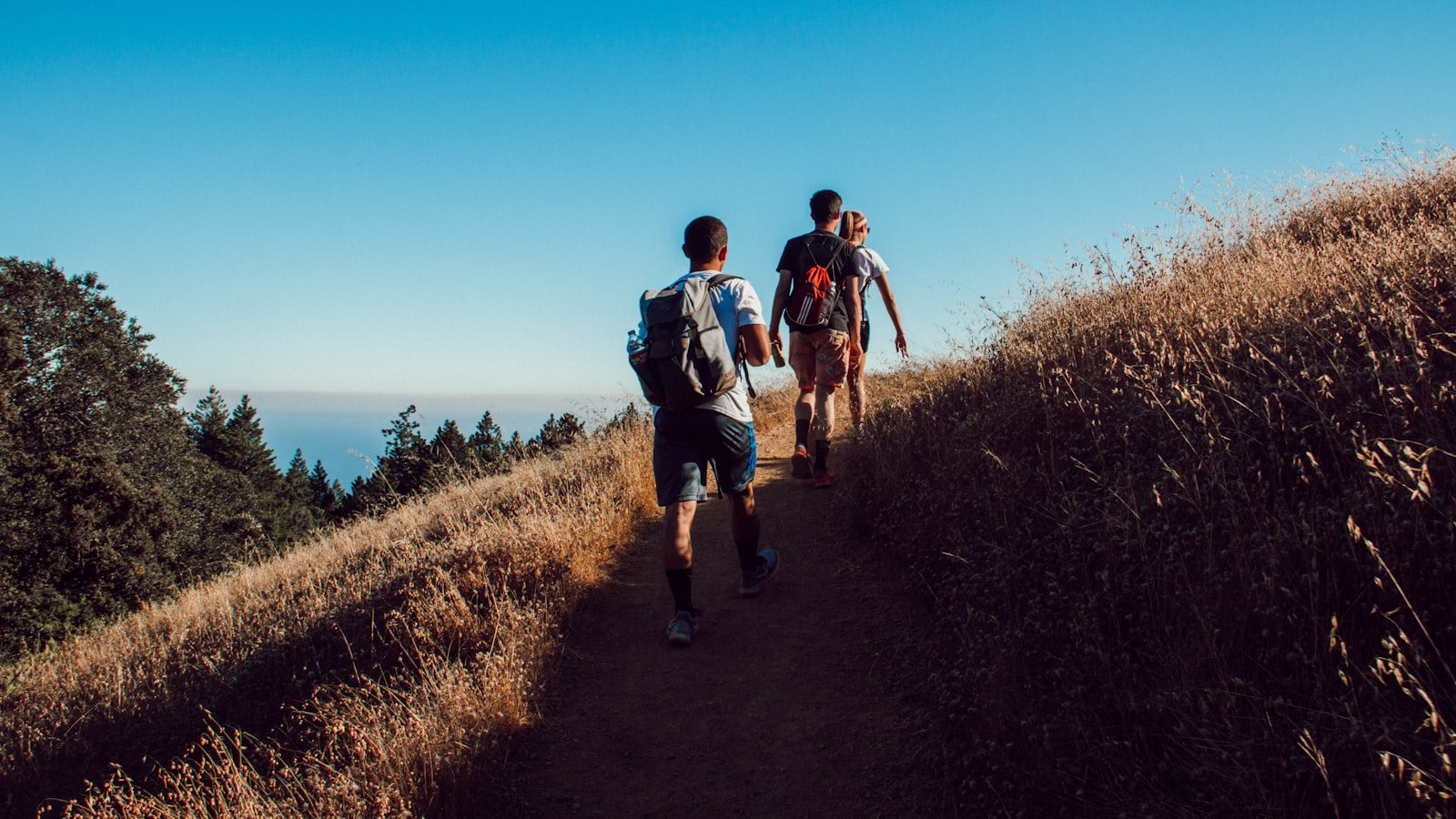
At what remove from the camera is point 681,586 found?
14.9ft

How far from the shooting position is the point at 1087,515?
350 cm

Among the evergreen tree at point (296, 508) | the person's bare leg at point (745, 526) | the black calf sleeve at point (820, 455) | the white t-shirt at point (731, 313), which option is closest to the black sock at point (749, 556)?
the person's bare leg at point (745, 526)

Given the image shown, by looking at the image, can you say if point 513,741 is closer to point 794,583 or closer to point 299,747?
point 299,747

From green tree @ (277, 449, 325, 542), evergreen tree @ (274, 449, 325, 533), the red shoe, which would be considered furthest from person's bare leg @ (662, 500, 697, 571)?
green tree @ (277, 449, 325, 542)

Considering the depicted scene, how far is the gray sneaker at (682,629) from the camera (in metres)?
4.60

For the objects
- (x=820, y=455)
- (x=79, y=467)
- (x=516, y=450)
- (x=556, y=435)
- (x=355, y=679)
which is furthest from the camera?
(x=79, y=467)

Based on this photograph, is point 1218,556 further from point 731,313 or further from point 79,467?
point 79,467

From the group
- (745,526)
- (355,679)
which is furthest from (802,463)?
(355,679)

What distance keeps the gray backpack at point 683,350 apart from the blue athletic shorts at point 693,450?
0.14 m

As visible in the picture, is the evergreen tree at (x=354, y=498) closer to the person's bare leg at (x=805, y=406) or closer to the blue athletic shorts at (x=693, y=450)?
the person's bare leg at (x=805, y=406)

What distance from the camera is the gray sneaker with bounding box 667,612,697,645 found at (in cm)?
460

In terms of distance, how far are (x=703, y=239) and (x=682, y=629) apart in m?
2.40

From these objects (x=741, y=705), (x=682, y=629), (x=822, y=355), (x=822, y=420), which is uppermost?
(x=822, y=355)

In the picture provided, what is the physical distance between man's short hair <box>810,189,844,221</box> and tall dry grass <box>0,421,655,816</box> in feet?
10.5
